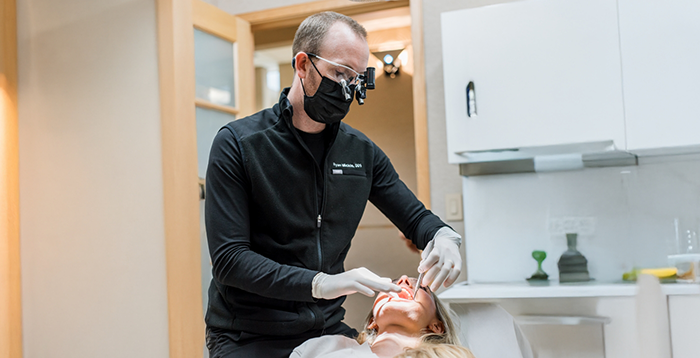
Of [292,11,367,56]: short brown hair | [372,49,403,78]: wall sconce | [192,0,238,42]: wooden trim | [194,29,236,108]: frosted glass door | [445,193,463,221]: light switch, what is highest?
[192,0,238,42]: wooden trim

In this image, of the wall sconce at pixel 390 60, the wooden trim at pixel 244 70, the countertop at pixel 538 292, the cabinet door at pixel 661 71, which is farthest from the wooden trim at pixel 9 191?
the cabinet door at pixel 661 71

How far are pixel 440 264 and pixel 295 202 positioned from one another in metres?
0.38

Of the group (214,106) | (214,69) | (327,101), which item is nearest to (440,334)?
(327,101)

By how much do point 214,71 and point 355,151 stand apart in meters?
1.31

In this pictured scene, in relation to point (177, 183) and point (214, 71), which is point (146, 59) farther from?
point (177, 183)

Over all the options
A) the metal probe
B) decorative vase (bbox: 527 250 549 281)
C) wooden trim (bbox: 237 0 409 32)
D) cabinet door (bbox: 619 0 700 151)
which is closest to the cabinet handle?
cabinet door (bbox: 619 0 700 151)

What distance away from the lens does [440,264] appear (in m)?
1.29

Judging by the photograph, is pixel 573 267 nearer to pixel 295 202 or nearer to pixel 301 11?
pixel 295 202

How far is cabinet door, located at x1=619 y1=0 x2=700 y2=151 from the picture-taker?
1.80 meters

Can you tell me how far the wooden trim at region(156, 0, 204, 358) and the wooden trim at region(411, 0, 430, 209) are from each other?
0.95 metres

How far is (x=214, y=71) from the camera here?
8.36ft

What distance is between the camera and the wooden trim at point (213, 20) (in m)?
2.42

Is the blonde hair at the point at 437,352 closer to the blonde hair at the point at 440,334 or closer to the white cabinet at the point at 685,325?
the blonde hair at the point at 440,334

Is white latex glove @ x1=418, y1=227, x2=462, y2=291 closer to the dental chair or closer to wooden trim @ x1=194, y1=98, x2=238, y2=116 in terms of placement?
the dental chair
